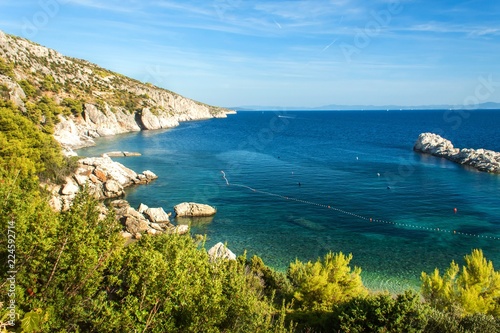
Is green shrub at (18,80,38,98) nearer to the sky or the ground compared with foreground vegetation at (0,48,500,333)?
nearer to the sky

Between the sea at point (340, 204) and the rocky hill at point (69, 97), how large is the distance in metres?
14.5

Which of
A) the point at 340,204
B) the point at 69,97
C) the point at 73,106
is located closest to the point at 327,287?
the point at 340,204

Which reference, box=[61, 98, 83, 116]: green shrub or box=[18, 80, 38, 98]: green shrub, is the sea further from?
box=[18, 80, 38, 98]: green shrub

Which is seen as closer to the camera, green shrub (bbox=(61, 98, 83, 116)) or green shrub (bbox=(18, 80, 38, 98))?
green shrub (bbox=(18, 80, 38, 98))

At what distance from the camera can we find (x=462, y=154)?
8956cm

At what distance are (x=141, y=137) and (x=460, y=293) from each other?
117135 millimetres

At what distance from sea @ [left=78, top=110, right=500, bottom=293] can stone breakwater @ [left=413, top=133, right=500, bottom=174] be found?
115 inches

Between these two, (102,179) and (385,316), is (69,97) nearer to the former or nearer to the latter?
(102,179)

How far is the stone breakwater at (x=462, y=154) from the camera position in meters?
78.6

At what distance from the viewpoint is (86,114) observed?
116m

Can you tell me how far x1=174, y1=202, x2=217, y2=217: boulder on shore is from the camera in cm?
4634

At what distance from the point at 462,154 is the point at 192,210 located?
7649 centimetres

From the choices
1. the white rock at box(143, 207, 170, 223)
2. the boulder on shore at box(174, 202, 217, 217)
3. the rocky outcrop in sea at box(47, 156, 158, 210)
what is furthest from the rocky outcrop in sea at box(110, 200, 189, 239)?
the rocky outcrop in sea at box(47, 156, 158, 210)

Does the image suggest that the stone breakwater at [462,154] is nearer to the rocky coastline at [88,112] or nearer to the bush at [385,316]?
the rocky coastline at [88,112]
